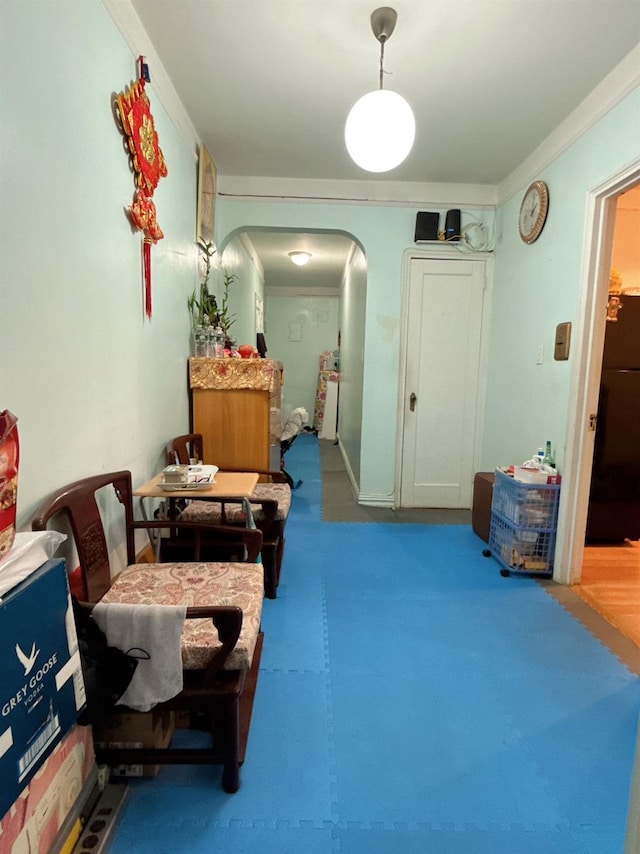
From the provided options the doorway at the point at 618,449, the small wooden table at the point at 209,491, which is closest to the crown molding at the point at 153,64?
the small wooden table at the point at 209,491

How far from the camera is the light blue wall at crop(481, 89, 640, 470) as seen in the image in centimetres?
228

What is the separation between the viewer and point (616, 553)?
3025 millimetres

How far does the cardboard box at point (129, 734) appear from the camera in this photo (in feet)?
4.11

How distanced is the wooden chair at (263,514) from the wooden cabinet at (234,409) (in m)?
0.24

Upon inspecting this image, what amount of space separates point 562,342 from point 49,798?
2.98m

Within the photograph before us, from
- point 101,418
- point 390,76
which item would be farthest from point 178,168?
point 101,418

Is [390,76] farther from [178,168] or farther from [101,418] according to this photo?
[101,418]

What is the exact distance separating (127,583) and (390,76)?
271 centimetres

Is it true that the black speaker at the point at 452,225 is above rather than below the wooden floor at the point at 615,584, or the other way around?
above

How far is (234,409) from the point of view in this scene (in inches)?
113

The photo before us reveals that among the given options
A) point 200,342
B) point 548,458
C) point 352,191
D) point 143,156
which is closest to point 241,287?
point 352,191

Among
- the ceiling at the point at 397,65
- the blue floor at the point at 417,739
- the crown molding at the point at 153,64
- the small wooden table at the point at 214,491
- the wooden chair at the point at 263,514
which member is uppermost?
the ceiling at the point at 397,65

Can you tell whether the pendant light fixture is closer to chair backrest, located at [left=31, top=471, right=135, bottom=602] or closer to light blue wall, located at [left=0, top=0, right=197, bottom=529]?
light blue wall, located at [left=0, top=0, right=197, bottom=529]

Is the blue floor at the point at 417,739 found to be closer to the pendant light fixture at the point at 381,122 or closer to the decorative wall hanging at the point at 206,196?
the pendant light fixture at the point at 381,122
